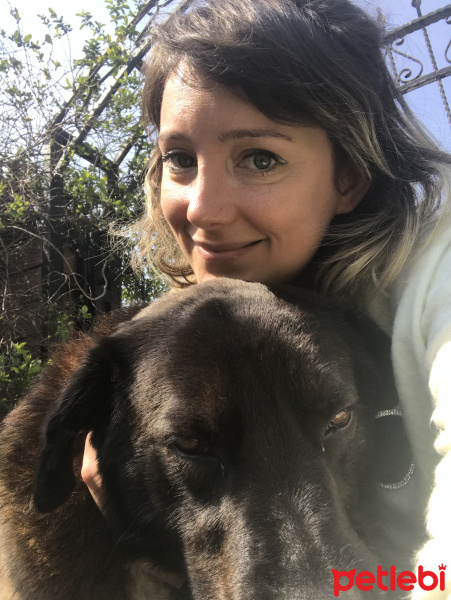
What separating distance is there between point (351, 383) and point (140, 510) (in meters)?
0.82

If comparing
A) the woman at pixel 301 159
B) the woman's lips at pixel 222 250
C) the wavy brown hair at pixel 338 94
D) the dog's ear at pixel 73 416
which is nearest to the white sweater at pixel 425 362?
the woman at pixel 301 159

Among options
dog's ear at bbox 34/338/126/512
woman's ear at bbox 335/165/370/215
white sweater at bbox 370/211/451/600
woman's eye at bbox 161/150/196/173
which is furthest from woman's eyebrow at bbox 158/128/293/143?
dog's ear at bbox 34/338/126/512

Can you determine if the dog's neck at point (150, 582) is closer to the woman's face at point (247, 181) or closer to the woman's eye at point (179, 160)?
the woman's face at point (247, 181)

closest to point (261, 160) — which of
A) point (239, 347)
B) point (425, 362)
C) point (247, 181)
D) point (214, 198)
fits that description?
point (247, 181)

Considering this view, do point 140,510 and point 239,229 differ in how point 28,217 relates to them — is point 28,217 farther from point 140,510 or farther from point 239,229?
point 140,510

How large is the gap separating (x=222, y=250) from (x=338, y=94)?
2.47 feet

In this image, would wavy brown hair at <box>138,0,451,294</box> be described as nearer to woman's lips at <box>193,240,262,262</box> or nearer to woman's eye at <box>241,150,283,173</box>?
woman's eye at <box>241,150,283,173</box>

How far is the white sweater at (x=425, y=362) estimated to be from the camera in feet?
4.29

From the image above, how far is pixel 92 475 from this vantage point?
193 cm

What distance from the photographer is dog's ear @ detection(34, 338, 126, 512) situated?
6.03 ft

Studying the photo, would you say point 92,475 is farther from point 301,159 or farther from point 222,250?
point 301,159

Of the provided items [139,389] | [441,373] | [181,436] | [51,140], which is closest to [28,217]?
[51,140]

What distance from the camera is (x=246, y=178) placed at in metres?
2.11

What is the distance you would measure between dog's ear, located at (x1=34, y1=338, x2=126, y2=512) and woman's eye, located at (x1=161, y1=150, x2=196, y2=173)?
0.82m
